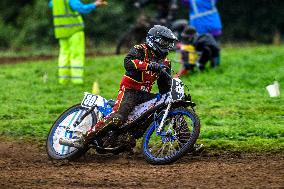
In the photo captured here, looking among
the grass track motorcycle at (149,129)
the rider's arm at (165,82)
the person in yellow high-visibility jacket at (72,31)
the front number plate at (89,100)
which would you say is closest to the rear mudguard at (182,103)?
the grass track motorcycle at (149,129)

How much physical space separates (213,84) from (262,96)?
2.22 meters

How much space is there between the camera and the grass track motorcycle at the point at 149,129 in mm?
11219

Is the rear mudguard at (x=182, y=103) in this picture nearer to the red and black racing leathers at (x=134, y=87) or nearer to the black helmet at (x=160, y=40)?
the red and black racing leathers at (x=134, y=87)

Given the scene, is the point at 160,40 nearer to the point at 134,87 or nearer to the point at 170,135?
the point at 134,87

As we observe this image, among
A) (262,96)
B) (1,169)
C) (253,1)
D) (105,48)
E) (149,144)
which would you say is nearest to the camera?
(1,169)

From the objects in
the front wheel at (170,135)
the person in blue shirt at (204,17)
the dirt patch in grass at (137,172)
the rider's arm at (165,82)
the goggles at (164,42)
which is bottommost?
the dirt patch in grass at (137,172)

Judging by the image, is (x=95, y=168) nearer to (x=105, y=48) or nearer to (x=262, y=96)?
(x=262, y=96)

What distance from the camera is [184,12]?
113 ft

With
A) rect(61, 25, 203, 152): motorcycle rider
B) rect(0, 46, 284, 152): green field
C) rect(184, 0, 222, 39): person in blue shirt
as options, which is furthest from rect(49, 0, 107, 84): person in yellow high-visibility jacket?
rect(61, 25, 203, 152): motorcycle rider

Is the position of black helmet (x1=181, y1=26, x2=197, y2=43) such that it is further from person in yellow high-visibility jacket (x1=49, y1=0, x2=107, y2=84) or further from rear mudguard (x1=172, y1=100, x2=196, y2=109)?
rear mudguard (x1=172, y1=100, x2=196, y2=109)

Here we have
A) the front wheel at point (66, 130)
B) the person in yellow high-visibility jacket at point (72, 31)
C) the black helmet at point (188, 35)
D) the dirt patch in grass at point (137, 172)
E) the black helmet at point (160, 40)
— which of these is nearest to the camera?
the dirt patch in grass at point (137, 172)

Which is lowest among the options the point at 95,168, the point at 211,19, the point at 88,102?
the point at 95,168

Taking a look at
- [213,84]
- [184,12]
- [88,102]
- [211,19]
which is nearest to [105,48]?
[184,12]

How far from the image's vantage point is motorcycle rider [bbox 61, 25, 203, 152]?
11.4 metres
